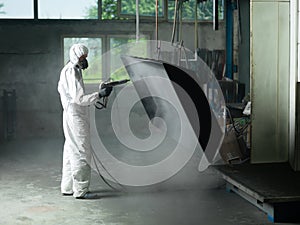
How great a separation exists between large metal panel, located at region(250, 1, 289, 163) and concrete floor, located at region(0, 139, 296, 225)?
1.99ft

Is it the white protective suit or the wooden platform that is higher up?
the white protective suit

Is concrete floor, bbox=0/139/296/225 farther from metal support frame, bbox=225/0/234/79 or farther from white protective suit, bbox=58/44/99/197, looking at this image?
metal support frame, bbox=225/0/234/79

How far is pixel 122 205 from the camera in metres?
4.73

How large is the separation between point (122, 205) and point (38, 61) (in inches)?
199

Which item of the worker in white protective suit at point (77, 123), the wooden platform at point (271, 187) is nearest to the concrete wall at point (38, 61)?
the worker in white protective suit at point (77, 123)

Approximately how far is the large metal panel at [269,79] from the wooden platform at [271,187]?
0.64 ft

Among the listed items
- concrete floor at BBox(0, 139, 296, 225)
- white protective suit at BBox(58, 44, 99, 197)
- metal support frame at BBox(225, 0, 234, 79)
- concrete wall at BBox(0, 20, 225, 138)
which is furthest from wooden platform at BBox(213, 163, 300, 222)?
concrete wall at BBox(0, 20, 225, 138)

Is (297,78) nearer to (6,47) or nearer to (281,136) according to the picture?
(281,136)

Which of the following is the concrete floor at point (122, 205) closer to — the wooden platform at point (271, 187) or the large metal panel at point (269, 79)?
the wooden platform at point (271, 187)

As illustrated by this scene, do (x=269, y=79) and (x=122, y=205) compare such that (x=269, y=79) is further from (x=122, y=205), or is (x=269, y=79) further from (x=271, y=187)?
(x=122, y=205)

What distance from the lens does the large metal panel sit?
4.76 meters

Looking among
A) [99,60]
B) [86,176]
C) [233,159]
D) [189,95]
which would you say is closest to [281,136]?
[233,159]

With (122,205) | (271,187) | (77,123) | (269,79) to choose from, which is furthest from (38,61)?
(271,187)

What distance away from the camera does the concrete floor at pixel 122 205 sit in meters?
4.28
